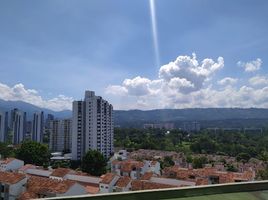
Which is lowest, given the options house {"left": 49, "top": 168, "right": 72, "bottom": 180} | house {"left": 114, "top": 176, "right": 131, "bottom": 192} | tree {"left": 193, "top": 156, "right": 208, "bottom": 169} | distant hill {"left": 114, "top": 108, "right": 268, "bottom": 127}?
tree {"left": 193, "top": 156, "right": 208, "bottom": 169}

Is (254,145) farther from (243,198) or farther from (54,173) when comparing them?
(243,198)

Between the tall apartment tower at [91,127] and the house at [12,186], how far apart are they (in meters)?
20.4

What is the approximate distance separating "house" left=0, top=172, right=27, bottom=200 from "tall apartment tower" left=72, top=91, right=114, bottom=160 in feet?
66.8

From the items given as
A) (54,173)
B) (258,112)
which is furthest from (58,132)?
(258,112)

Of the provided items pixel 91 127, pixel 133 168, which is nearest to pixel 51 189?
pixel 133 168

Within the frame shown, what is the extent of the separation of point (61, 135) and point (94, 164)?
26028 millimetres

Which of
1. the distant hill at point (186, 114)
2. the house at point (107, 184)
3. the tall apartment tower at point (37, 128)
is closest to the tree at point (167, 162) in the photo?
the house at point (107, 184)

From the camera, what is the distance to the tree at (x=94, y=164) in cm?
2288

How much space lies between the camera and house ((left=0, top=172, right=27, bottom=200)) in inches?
555

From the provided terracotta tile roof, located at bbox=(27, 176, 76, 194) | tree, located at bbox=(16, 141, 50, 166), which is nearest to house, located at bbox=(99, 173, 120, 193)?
terracotta tile roof, located at bbox=(27, 176, 76, 194)

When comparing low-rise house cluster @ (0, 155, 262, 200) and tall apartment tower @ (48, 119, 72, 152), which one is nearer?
low-rise house cluster @ (0, 155, 262, 200)

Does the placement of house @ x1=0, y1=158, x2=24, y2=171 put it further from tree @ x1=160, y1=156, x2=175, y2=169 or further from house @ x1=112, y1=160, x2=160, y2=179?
tree @ x1=160, y1=156, x2=175, y2=169

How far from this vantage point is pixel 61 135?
4784 cm

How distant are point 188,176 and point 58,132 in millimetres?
30911
